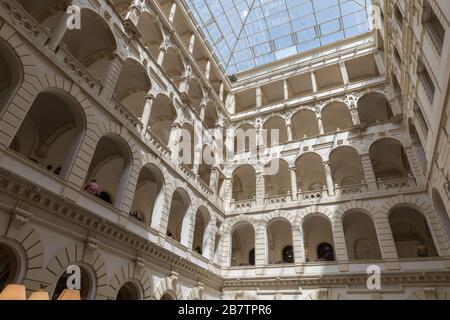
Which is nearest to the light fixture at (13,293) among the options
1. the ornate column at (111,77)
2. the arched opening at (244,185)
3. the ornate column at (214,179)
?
the ornate column at (111,77)

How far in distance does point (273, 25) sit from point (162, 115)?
15.4 meters

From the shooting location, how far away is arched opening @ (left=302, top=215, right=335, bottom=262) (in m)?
19.9

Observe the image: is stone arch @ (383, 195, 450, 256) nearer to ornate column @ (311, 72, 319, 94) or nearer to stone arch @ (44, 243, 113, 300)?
ornate column @ (311, 72, 319, 94)

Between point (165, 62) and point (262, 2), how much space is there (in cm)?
1214

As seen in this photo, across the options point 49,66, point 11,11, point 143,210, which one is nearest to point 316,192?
point 143,210

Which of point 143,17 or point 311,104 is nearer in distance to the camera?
point 143,17

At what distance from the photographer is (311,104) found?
2327 centimetres

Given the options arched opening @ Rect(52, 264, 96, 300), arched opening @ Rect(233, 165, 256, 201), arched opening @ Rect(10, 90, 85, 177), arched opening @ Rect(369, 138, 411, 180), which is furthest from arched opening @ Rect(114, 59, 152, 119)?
arched opening @ Rect(369, 138, 411, 180)

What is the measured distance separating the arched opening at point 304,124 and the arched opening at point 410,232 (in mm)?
8893

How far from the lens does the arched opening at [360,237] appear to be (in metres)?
18.8

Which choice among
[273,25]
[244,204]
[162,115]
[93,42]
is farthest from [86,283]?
[273,25]
